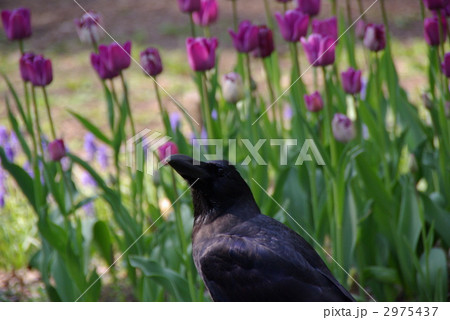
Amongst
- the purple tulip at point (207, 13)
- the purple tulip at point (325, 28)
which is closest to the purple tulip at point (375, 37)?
the purple tulip at point (325, 28)

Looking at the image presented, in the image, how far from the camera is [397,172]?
1976 millimetres

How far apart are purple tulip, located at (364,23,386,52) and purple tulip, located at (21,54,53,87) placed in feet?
2.74

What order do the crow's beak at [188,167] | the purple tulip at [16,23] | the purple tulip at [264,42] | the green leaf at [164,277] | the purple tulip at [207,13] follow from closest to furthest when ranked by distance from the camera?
the crow's beak at [188,167], the green leaf at [164,277], the purple tulip at [16,23], the purple tulip at [264,42], the purple tulip at [207,13]

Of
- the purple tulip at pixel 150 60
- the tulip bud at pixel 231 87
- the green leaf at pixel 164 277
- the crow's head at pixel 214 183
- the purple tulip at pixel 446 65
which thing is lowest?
the green leaf at pixel 164 277

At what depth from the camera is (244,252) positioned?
145 centimetres

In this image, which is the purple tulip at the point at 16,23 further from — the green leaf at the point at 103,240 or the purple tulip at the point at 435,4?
the purple tulip at the point at 435,4

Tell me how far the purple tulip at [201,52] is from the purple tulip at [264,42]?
7.6 inches

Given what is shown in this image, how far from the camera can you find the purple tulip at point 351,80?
1754mm

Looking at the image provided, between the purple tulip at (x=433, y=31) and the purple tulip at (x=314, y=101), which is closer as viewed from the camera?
the purple tulip at (x=314, y=101)

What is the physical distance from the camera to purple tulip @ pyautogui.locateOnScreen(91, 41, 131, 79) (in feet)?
5.53

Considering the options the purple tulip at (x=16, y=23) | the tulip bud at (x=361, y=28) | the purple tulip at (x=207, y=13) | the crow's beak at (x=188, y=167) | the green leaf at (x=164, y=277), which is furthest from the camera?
the tulip bud at (x=361, y=28)

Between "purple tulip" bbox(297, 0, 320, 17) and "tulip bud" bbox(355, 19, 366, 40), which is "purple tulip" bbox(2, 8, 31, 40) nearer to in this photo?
"purple tulip" bbox(297, 0, 320, 17)

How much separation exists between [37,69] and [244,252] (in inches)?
26.3

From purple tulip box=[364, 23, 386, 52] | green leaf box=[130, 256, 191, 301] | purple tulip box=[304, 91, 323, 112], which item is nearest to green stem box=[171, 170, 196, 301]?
green leaf box=[130, 256, 191, 301]
